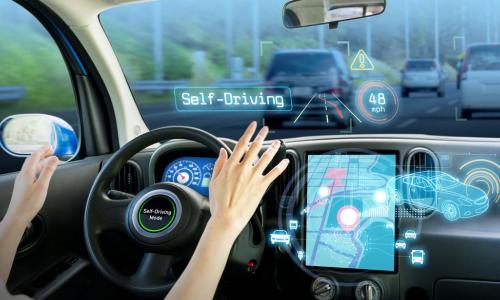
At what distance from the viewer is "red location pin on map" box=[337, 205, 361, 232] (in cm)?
335

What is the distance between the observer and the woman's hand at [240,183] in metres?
1.90

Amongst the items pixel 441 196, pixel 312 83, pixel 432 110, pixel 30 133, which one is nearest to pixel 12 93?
pixel 30 133

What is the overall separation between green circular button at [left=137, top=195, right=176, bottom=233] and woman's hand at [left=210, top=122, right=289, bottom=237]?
74 cm

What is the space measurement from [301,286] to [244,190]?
1.66 m

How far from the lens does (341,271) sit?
3.36 meters

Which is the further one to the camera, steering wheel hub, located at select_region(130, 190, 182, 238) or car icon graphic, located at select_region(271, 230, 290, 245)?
car icon graphic, located at select_region(271, 230, 290, 245)

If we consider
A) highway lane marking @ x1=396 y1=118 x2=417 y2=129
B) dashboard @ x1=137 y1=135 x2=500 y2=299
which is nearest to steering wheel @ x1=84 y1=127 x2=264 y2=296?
dashboard @ x1=137 y1=135 x2=500 y2=299

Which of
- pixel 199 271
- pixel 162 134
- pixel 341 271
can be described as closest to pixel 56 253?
pixel 162 134

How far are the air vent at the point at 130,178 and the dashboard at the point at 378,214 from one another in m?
0.23

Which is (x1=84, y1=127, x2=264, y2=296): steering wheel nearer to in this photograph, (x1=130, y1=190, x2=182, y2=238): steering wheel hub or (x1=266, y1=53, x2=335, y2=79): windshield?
(x1=130, y1=190, x2=182, y2=238): steering wheel hub

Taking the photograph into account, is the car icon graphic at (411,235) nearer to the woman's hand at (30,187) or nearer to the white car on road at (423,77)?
the woman's hand at (30,187)

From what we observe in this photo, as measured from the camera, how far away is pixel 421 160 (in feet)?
11.1

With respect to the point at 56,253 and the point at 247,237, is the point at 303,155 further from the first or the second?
the point at 56,253

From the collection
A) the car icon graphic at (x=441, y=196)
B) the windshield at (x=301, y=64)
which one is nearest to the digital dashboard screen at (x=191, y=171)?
the car icon graphic at (x=441, y=196)
